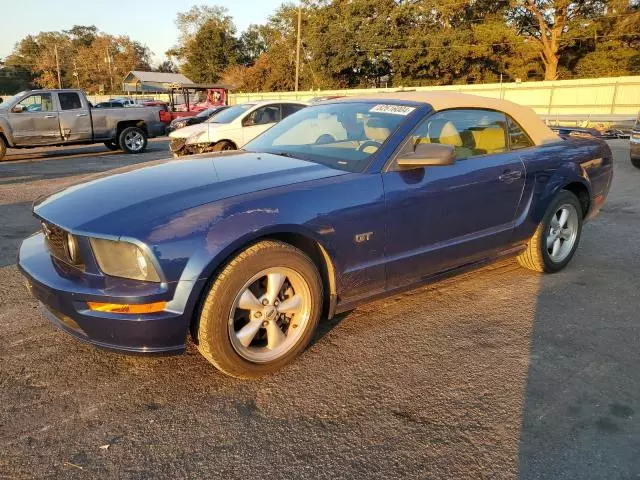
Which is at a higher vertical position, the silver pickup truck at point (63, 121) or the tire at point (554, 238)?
the silver pickup truck at point (63, 121)

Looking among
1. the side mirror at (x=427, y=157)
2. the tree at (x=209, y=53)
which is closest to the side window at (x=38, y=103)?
the side mirror at (x=427, y=157)

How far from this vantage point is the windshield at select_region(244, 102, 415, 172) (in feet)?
10.8

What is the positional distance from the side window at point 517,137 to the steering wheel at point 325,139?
1.49 meters

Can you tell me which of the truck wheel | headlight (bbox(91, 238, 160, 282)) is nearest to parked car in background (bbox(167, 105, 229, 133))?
the truck wheel

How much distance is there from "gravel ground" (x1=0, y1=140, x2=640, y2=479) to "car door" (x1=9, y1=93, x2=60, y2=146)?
10780 millimetres

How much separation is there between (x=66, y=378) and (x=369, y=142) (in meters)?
2.32

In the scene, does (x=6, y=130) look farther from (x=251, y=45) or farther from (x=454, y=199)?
(x=251, y=45)

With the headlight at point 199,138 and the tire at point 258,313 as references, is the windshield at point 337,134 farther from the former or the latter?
the headlight at point 199,138

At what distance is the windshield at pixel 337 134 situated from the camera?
3.28 metres

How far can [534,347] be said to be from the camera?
313 centimetres

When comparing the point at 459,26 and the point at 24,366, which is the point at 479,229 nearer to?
the point at 24,366

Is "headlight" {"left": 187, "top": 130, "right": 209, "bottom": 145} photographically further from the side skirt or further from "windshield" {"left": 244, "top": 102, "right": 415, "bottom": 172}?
the side skirt

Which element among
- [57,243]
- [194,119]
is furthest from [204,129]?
[57,243]

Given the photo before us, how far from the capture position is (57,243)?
272 cm
